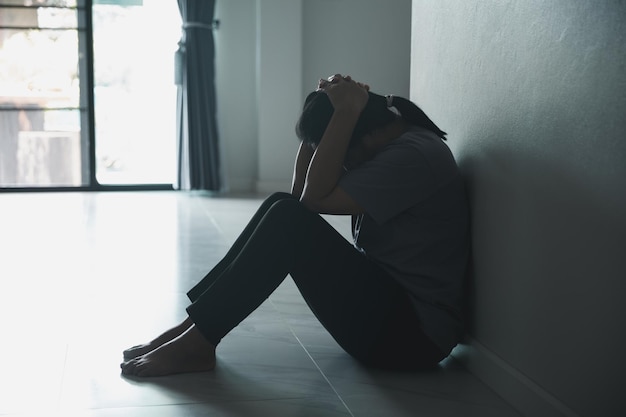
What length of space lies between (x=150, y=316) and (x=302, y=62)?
4.05m

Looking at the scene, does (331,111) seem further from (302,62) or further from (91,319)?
(302,62)

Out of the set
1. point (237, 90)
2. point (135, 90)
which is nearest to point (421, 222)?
point (237, 90)

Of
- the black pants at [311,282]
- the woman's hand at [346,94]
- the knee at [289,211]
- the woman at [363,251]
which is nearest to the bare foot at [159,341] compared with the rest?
the woman at [363,251]

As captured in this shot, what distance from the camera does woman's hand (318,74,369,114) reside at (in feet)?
6.33

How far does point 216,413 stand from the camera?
171 centimetres

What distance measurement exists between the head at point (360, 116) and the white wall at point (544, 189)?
235mm

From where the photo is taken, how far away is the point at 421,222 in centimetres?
188

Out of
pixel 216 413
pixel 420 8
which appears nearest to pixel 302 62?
pixel 420 8

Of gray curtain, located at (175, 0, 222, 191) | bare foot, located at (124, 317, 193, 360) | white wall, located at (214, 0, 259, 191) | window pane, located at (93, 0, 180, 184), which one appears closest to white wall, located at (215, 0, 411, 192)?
white wall, located at (214, 0, 259, 191)

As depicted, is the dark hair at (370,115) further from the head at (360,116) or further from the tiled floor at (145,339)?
the tiled floor at (145,339)

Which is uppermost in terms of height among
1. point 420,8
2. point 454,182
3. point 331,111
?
point 420,8

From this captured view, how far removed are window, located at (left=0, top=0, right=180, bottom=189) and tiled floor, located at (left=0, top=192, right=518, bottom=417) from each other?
7.27ft

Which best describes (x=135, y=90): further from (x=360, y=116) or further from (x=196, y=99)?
(x=360, y=116)

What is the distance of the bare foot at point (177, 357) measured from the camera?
1.93 meters
